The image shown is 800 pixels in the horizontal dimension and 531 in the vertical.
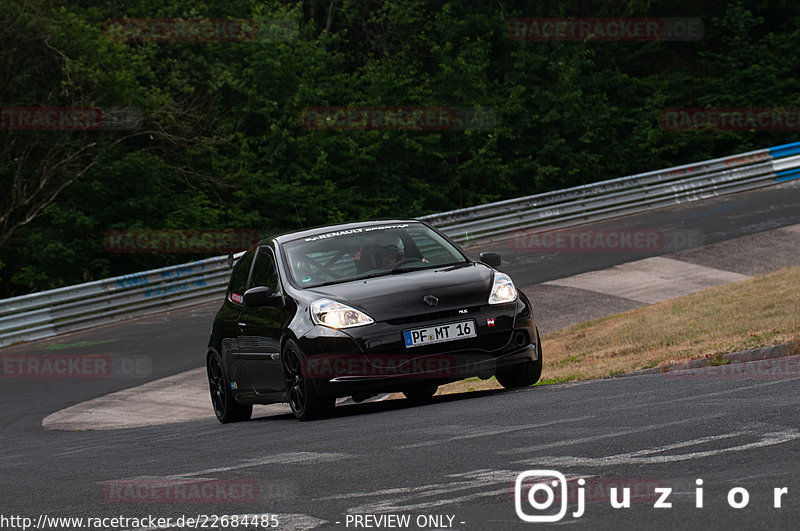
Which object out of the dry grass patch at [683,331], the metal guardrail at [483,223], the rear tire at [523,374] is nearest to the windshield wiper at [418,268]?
the rear tire at [523,374]

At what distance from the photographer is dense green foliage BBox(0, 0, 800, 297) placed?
29.4 meters

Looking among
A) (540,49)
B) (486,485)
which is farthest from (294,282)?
(540,49)

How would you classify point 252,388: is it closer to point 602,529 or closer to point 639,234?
point 602,529

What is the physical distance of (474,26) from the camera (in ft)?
126

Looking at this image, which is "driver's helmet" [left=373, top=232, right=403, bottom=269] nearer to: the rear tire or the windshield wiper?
the windshield wiper

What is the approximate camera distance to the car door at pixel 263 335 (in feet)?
32.1

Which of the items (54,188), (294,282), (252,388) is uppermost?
(294,282)

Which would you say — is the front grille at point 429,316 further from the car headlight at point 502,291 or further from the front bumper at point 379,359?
the car headlight at point 502,291

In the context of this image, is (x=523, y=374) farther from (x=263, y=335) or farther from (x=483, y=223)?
(x=483, y=223)

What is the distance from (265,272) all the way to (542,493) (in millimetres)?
5971

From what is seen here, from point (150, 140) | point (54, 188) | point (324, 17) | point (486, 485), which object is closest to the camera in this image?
point (486, 485)

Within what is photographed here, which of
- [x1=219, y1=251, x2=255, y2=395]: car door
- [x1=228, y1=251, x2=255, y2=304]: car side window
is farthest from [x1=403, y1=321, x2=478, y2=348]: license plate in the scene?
[x1=228, y1=251, x2=255, y2=304]: car side window

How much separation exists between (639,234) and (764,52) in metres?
14.5

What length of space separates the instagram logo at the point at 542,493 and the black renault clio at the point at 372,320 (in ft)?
11.6
